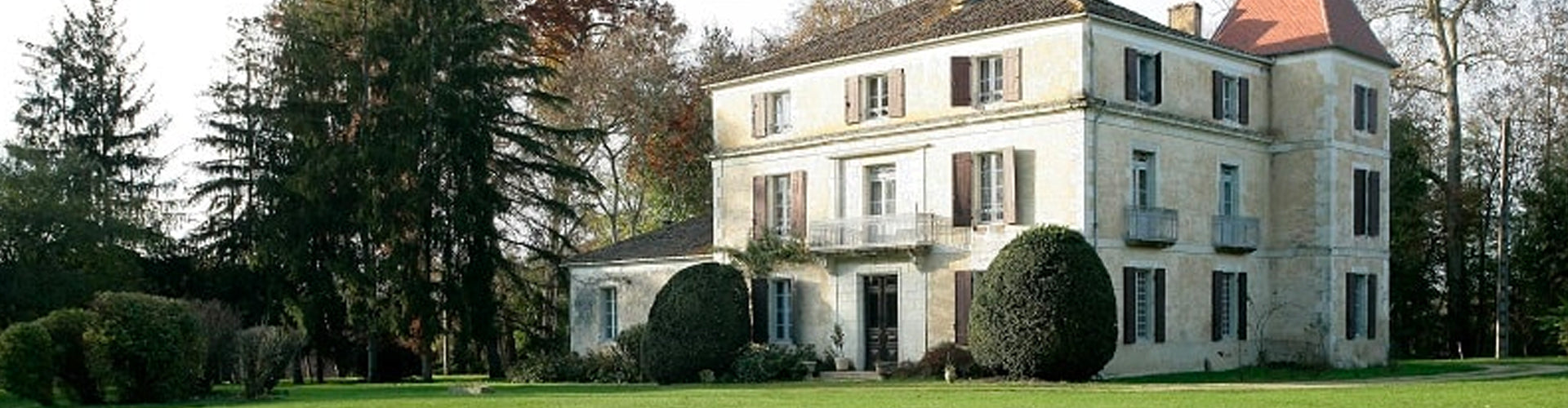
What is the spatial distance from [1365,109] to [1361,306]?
4314mm

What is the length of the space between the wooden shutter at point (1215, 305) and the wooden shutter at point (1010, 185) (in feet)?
17.2

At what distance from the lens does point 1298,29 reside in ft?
125

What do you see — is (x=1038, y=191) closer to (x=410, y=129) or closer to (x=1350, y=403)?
(x=1350, y=403)

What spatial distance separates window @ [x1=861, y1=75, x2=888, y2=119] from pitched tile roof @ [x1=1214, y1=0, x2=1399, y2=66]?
7297 millimetres

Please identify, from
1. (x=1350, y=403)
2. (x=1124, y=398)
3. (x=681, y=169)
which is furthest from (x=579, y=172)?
(x=1350, y=403)

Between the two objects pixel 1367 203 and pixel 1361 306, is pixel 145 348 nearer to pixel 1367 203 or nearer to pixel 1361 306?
pixel 1361 306

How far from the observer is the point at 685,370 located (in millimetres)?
36125

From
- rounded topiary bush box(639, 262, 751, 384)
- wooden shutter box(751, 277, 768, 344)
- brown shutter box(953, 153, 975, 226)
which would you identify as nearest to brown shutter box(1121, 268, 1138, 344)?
brown shutter box(953, 153, 975, 226)

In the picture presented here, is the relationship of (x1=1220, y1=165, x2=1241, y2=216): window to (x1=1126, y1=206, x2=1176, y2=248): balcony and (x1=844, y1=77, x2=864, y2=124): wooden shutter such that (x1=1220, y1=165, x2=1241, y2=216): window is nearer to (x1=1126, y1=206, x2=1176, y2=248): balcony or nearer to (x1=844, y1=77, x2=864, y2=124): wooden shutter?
(x1=1126, y1=206, x2=1176, y2=248): balcony

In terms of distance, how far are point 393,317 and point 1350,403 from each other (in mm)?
24397

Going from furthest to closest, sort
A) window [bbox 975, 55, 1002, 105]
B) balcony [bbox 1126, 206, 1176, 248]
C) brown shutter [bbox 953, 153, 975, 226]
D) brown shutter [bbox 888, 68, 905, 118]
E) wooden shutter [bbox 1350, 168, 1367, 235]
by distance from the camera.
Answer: wooden shutter [bbox 1350, 168, 1367, 235]
brown shutter [bbox 888, 68, 905, 118]
window [bbox 975, 55, 1002, 105]
brown shutter [bbox 953, 153, 975, 226]
balcony [bbox 1126, 206, 1176, 248]

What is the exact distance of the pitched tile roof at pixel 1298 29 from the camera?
37781mm

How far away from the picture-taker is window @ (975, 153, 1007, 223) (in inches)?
1375

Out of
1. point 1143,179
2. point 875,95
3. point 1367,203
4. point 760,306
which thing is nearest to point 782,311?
point 760,306
